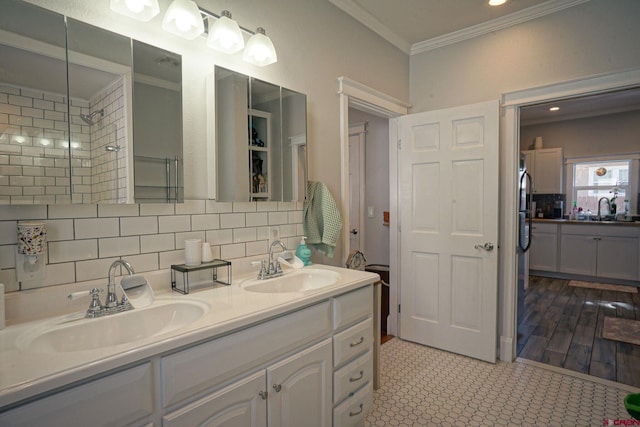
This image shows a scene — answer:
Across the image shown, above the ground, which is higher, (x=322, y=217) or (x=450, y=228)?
(x=322, y=217)

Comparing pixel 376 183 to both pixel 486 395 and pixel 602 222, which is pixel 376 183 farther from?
pixel 602 222

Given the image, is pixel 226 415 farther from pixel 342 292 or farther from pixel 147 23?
pixel 147 23

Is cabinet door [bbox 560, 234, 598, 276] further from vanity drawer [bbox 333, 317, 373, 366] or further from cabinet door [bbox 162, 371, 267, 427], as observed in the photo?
cabinet door [bbox 162, 371, 267, 427]

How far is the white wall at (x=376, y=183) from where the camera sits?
13.9ft

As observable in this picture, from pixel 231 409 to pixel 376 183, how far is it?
11.3ft

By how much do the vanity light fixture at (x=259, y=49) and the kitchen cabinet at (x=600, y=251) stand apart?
5448 millimetres

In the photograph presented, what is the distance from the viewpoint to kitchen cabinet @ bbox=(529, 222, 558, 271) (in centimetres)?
544

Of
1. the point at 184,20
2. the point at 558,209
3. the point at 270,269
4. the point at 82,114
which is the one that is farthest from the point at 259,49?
the point at 558,209

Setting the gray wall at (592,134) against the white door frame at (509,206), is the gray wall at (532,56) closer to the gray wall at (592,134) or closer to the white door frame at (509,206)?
the white door frame at (509,206)

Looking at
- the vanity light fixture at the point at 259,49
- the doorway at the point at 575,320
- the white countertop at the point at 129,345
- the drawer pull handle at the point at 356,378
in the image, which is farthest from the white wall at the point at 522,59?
the white countertop at the point at 129,345

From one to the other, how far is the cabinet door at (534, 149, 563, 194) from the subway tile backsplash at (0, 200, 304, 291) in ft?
18.9

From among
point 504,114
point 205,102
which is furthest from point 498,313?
point 205,102

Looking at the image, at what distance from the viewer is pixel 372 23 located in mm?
2703

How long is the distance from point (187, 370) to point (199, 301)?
335 mm
